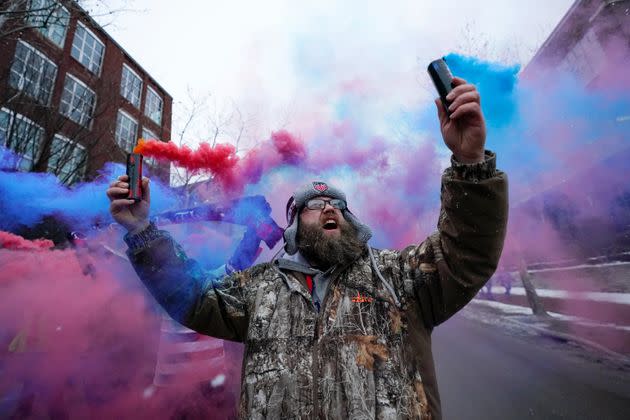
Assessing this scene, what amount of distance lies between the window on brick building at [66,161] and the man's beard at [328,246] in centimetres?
920

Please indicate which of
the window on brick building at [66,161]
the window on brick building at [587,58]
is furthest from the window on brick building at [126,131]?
the window on brick building at [587,58]

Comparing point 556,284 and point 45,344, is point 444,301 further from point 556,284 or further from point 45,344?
point 556,284

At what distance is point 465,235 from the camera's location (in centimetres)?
140

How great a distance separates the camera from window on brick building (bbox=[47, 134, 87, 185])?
8.71m

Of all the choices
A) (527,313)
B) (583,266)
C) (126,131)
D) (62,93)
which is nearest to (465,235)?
(62,93)

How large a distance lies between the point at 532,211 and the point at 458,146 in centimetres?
1800

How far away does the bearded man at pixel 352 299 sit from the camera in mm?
1374

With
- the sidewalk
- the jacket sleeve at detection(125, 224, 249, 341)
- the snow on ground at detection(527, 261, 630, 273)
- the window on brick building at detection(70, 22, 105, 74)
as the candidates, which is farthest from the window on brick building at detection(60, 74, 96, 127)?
the snow on ground at detection(527, 261, 630, 273)

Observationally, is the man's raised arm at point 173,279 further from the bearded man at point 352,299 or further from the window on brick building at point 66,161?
the window on brick building at point 66,161

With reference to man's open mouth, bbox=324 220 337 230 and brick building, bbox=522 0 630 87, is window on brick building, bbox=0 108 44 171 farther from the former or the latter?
brick building, bbox=522 0 630 87

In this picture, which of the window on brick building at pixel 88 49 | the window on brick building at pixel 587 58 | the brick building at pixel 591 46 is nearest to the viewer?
the brick building at pixel 591 46

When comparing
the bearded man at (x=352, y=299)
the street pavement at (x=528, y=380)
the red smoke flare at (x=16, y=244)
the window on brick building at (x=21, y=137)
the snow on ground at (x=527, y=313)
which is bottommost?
the street pavement at (x=528, y=380)

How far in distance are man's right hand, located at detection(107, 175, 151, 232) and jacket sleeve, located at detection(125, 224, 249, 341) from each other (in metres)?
0.05

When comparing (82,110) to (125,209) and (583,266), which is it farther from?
(583,266)
